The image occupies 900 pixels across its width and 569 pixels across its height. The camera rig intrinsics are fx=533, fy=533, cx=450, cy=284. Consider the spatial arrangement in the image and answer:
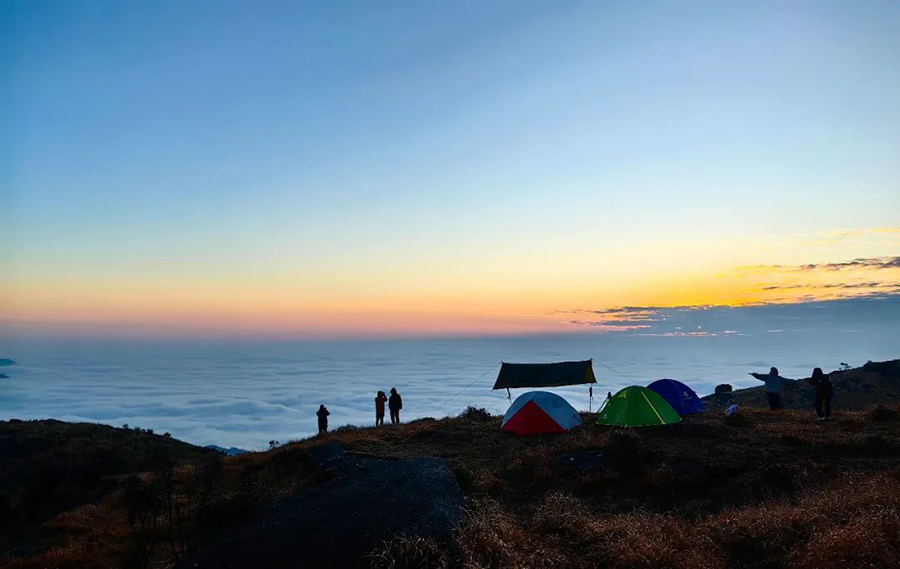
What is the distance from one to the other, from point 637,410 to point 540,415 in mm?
3385

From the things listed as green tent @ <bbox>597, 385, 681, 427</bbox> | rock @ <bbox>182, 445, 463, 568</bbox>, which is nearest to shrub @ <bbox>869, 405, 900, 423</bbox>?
green tent @ <bbox>597, 385, 681, 427</bbox>

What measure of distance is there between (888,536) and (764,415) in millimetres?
15439

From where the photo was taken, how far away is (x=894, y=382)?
4109 centimetres

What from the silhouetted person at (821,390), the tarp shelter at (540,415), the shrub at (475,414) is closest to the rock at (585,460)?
the tarp shelter at (540,415)

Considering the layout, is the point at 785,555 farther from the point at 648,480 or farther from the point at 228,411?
the point at 228,411

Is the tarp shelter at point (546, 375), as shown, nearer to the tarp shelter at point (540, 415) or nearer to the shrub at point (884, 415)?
the tarp shelter at point (540, 415)

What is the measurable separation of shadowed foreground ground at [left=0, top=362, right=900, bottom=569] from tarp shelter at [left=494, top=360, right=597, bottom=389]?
6.53 meters

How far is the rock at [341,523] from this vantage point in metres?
7.96

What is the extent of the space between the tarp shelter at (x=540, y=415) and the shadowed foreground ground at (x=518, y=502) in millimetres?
605

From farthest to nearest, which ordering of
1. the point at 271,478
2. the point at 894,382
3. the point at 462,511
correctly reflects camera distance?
the point at 894,382 → the point at 271,478 → the point at 462,511

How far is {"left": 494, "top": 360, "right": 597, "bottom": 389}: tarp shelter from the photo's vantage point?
26766 mm

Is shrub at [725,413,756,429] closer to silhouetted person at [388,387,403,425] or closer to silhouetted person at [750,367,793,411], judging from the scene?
silhouetted person at [750,367,793,411]

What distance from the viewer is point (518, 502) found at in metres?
12.2

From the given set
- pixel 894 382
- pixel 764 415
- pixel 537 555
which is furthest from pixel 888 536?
pixel 894 382
